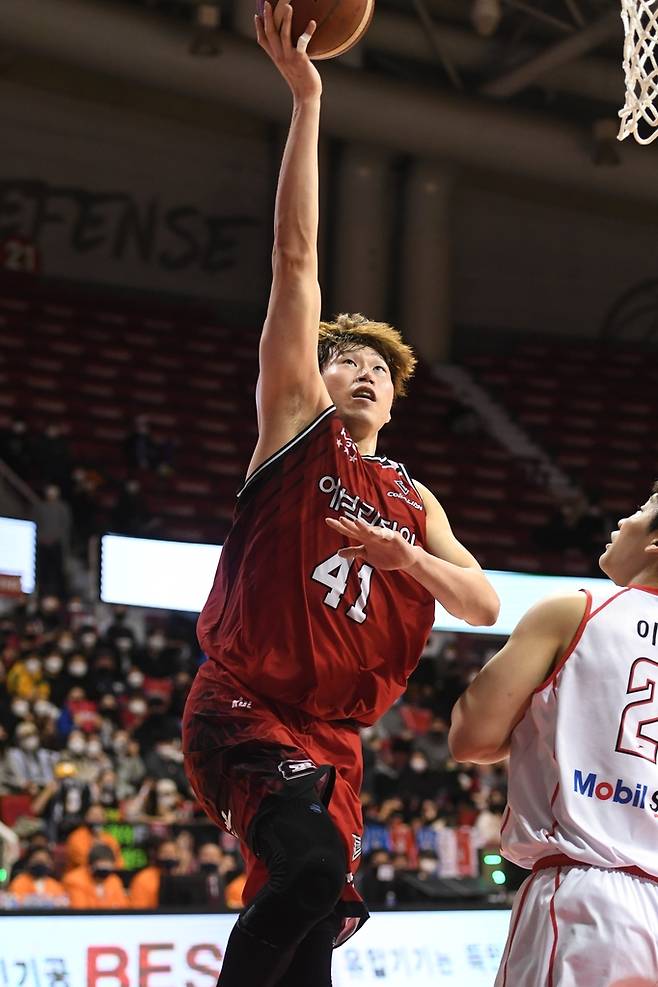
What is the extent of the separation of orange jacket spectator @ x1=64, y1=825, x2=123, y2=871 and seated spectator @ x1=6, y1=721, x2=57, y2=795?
2.72 ft

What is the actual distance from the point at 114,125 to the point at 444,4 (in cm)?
491

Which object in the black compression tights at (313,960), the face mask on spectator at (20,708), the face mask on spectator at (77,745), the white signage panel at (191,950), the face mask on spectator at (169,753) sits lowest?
the white signage panel at (191,950)

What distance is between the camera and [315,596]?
3.23 metres

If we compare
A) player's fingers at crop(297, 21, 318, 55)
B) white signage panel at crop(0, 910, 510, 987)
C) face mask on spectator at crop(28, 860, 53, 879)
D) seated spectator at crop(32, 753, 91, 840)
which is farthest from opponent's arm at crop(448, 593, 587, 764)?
seated spectator at crop(32, 753, 91, 840)

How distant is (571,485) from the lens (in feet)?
58.5

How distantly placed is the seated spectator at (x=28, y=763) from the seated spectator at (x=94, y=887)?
1593 mm

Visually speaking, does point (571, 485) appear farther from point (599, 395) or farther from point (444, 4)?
point (444, 4)

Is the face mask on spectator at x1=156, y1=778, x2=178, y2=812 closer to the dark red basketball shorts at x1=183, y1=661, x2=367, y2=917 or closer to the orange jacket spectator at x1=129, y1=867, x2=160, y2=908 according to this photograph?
the orange jacket spectator at x1=129, y1=867, x2=160, y2=908

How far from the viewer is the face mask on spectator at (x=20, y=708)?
1066 cm

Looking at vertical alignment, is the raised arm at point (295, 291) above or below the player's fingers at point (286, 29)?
below

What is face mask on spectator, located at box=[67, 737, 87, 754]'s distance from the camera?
34.4 feet

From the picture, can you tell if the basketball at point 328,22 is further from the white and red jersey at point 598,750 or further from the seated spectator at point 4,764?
the seated spectator at point 4,764

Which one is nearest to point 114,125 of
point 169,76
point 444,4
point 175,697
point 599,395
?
point 169,76

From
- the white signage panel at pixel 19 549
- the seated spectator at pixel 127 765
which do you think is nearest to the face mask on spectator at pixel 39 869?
the seated spectator at pixel 127 765
